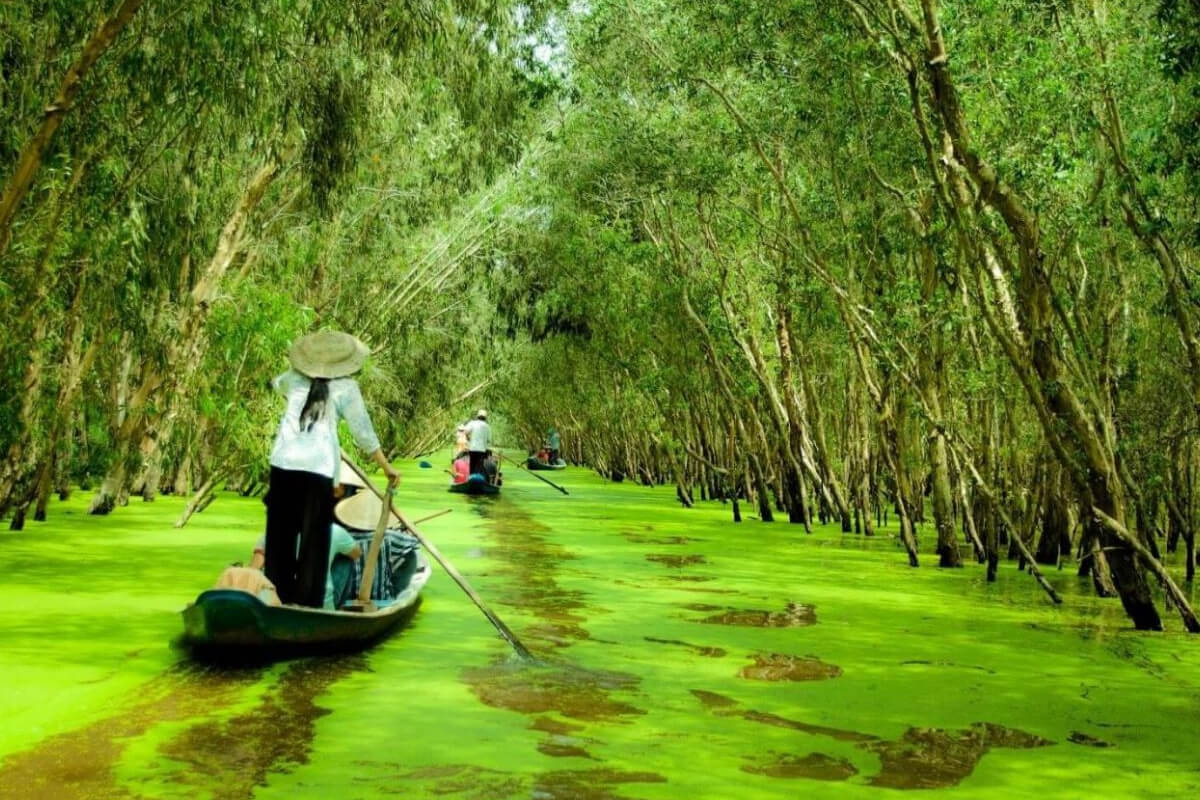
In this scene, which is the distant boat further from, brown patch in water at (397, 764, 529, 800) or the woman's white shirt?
brown patch in water at (397, 764, 529, 800)

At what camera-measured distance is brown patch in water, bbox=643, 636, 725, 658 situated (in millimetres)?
8448

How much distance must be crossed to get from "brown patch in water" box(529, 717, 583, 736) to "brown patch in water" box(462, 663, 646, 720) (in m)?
0.14

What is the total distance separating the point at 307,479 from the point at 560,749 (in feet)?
9.16

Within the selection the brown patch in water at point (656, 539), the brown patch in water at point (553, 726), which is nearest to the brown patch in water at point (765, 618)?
the brown patch in water at point (553, 726)

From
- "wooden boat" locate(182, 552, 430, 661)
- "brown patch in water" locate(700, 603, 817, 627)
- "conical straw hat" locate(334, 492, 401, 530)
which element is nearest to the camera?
"wooden boat" locate(182, 552, 430, 661)

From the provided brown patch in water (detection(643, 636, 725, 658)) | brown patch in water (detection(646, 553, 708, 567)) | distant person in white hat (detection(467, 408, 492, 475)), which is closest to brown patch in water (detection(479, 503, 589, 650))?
brown patch in water (detection(643, 636, 725, 658))

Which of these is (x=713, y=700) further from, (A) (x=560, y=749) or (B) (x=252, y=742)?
(B) (x=252, y=742)

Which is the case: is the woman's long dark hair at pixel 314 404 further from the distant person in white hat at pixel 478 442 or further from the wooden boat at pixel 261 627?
the distant person in white hat at pixel 478 442

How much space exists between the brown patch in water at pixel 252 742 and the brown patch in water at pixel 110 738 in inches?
7.7

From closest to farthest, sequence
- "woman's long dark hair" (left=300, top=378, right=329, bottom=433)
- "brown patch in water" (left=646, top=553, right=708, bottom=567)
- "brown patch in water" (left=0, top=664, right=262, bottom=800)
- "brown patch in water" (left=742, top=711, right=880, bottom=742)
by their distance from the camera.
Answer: "brown patch in water" (left=0, top=664, right=262, bottom=800), "brown patch in water" (left=742, top=711, right=880, bottom=742), "woman's long dark hair" (left=300, top=378, right=329, bottom=433), "brown patch in water" (left=646, top=553, right=708, bottom=567)

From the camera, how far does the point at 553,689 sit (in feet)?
23.0

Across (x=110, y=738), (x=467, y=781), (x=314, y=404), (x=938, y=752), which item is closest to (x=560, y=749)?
(x=467, y=781)

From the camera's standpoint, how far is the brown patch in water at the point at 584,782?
16.3 feet

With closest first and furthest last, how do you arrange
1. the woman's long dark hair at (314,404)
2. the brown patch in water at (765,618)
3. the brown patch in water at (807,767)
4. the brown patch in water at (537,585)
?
the brown patch in water at (807,767) → the woman's long dark hair at (314,404) → the brown patch in water at (537,585) → the brown patch in water at (765,618)
